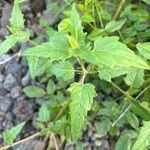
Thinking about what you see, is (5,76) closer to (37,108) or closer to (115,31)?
(37,108)

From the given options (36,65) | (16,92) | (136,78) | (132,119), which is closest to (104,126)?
(132,119)

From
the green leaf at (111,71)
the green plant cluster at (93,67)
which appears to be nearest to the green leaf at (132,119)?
the green plant cluster at (93,67)

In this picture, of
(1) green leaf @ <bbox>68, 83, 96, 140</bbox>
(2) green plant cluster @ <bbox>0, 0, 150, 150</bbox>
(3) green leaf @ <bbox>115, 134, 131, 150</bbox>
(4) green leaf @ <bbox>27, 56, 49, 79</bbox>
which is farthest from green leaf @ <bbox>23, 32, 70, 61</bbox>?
(3) green leaf @ <bbox>115, 134, 131, 150</bbox>

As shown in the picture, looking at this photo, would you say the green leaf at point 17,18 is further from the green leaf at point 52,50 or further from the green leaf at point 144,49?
the green leaf at point 144,49

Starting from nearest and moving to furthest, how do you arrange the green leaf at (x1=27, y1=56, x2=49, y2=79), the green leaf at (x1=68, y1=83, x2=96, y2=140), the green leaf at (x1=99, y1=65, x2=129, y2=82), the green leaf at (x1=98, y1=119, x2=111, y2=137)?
1. the green leaf at (x1=68, y1=83, x2=96, y2=140)
2. the green leaf at (x1=99, y1=65, x2=129, y2=82)
3. the green leaf at (x1=27, y1=56, x2=49, y2=79)
4. the green leaf at (x1=98, y1=119, x2=111, y2=137)

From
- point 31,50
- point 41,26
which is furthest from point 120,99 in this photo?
point 31,50

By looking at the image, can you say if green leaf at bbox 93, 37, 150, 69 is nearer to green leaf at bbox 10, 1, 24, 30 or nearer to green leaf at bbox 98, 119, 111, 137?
green leaf at bbox 10, 1, 24, 30
